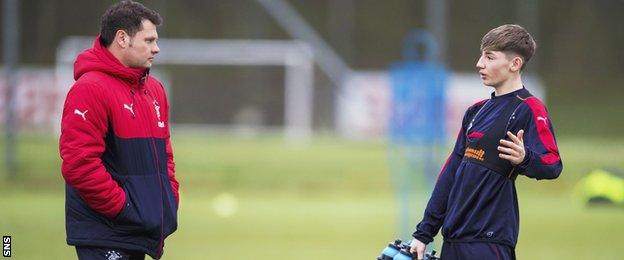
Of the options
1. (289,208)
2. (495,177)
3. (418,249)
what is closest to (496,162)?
(495,177)

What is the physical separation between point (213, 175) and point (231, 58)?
11187 mm

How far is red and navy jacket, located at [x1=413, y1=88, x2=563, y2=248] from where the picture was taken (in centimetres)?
438

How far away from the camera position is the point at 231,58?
29250 mm

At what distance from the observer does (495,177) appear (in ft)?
14.5

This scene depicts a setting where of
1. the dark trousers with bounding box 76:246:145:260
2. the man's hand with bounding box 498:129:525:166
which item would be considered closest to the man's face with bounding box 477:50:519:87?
the man's hand with bounding box 498:129:525:166

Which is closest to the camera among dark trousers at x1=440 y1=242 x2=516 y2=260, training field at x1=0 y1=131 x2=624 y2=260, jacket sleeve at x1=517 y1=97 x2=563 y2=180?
jacket sleeve at x1=517 y1=97 x2=563 y2=180

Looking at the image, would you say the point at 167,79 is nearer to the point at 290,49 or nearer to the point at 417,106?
the point at 290,49

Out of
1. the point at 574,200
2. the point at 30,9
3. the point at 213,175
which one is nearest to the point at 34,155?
the point at 213,175

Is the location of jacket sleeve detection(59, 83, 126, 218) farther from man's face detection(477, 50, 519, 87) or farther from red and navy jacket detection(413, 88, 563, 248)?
man's face detection(477, 50, 519, 87)

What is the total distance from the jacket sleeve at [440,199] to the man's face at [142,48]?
133cm

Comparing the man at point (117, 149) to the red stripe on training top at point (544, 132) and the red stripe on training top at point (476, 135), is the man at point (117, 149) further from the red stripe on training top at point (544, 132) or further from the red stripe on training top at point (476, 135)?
the red stripe on training top at point (544, 132)

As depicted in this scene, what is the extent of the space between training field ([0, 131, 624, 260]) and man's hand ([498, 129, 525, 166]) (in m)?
4.88

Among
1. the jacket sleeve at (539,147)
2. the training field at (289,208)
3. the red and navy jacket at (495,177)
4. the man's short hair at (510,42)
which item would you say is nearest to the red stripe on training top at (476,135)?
the red and navy jacket at (495,177)

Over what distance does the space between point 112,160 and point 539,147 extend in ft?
5.64
